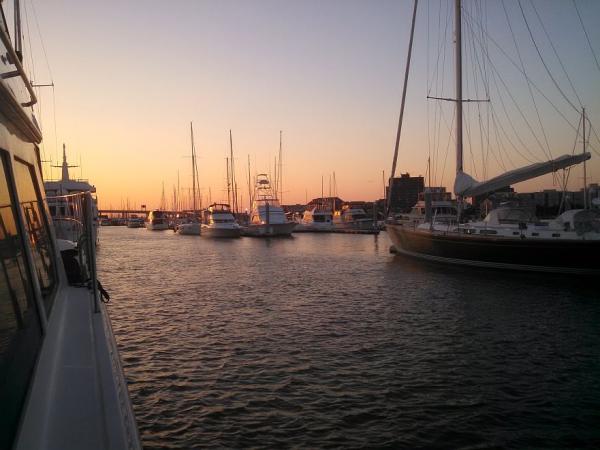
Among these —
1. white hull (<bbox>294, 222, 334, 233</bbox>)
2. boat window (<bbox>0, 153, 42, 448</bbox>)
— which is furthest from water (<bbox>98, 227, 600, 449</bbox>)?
white hull (<bbox>294, 222, 334, 233</bbox>)

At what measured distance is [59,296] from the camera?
5.94m

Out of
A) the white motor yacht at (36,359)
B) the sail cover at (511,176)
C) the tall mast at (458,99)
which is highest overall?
the tall mast at (458,99)

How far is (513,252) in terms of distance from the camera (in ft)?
75.3

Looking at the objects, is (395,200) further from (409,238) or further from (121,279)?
(121,279)

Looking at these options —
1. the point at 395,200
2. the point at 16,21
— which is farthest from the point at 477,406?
the point at 395,200

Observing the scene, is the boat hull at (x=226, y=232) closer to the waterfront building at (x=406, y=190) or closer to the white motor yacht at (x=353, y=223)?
the white motor yacht at (x=353, y=223)

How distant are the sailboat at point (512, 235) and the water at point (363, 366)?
2553 millimetres

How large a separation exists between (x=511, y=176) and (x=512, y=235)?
339 cm

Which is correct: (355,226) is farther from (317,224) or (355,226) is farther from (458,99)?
(458,99)

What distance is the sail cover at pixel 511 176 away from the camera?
923 inches

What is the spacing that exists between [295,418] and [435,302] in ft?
33.3

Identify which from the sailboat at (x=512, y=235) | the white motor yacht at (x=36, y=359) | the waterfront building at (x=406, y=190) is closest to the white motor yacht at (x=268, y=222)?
the sailboat at (x=512, y=235)

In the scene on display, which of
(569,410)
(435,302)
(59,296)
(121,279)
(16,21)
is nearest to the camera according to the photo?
(59,296)

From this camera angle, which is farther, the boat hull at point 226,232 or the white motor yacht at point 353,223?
the white motor yacht at point 353,223
